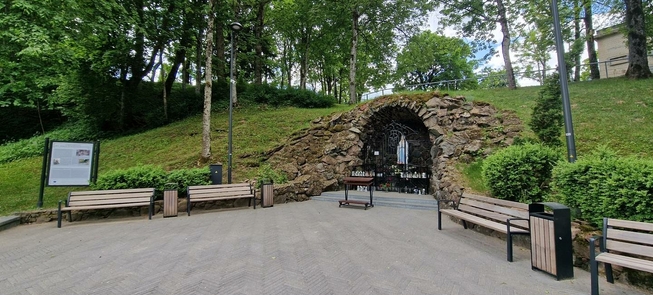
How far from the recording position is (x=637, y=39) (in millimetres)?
12852

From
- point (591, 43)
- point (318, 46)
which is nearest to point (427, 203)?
point (591, 43)

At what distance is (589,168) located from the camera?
13.5 ft

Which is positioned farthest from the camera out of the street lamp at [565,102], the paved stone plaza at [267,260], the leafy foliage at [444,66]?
the leafy foliage at [444,66]

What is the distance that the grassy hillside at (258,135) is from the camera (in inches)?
312

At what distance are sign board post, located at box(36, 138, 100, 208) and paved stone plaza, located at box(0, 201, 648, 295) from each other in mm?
1268

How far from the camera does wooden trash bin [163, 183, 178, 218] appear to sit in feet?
24.4

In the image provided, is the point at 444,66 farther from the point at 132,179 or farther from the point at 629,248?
the point at 132,179

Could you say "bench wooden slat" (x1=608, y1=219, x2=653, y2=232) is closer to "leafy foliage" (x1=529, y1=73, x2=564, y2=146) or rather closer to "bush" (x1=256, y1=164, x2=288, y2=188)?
"leafy foliage" (x1=529, y1=73, x2=564, y2=146)

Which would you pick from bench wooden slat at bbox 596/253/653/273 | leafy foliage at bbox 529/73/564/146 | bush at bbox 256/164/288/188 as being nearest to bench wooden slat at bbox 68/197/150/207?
bush at bbox 256/164/288/188

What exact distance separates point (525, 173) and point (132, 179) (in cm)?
1035

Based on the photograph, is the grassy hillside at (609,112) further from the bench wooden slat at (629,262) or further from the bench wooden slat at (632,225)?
the bench wooden slat at (629,262)

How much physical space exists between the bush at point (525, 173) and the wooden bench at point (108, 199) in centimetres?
904

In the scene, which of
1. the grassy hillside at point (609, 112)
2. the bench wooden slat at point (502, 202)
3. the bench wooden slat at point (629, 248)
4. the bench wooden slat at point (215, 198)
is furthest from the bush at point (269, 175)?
the bench wooden slat at point (629, 248)

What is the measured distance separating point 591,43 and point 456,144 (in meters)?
16.1
